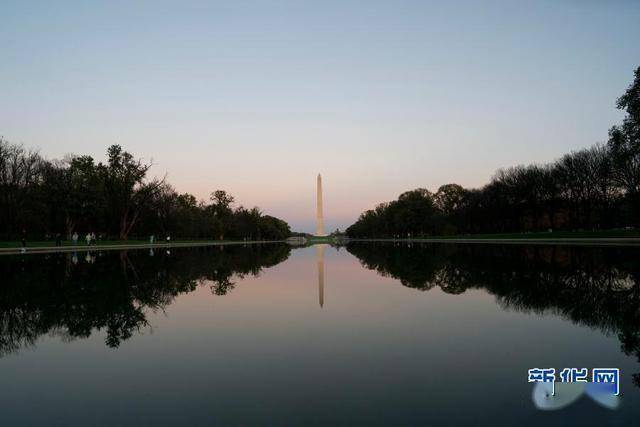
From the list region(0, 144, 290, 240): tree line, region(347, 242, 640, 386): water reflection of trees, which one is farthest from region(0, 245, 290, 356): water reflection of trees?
region(0, 144, 290, 240): tree line

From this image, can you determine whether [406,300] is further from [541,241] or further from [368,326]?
[541,241]

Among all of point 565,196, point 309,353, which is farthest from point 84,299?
point 565,196

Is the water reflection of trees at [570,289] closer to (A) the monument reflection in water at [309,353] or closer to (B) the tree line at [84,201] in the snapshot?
(A) the monument reflection in water at [309,353]

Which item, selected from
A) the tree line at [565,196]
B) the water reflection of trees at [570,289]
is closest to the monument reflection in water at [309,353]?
the water reflection of trees at [570,289]

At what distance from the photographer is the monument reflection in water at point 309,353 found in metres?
5.54

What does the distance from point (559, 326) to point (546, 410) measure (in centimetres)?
511

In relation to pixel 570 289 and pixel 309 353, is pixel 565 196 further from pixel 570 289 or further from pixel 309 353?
pixel 309 353

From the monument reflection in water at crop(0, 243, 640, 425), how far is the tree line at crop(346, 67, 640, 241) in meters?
32.9

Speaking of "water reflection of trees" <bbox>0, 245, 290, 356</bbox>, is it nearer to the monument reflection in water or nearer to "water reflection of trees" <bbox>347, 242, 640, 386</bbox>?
the monument reflection in water

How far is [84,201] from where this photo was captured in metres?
63.9

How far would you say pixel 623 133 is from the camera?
41500mm

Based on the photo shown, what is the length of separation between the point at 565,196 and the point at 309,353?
259 feet

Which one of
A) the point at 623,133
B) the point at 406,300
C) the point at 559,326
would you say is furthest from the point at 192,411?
the point at 623,133

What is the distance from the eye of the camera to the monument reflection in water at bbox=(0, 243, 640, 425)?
18.2 feet
